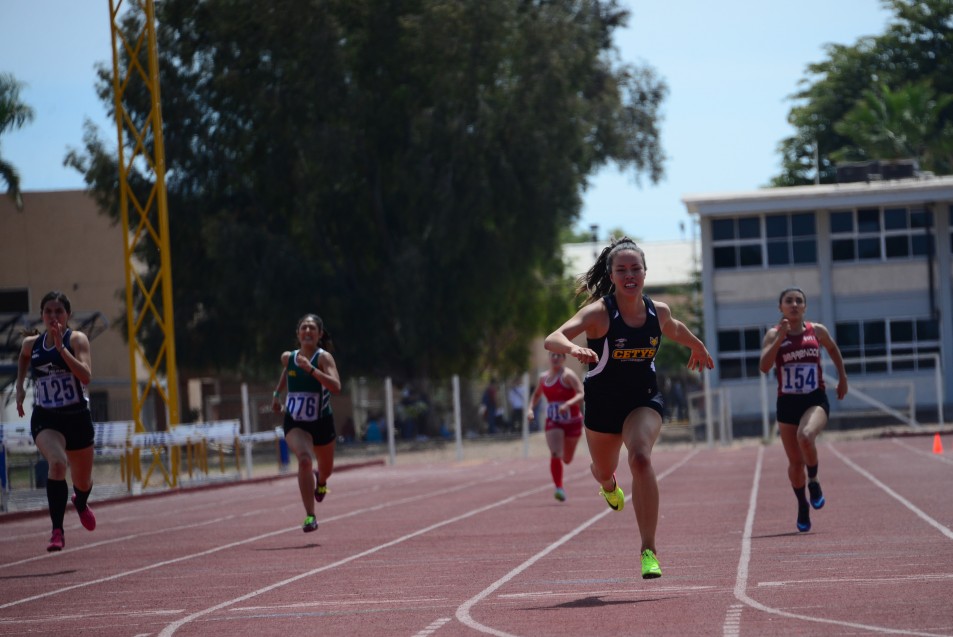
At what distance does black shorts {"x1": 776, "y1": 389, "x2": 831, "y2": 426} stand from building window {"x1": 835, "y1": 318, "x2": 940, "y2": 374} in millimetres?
33792

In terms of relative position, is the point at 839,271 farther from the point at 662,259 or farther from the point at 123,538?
the point at 662,259

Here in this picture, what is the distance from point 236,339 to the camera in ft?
155

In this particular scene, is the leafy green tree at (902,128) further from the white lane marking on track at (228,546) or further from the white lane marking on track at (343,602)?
the white lane marking on track at (343,602)

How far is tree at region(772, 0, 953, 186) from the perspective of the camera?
215 feet

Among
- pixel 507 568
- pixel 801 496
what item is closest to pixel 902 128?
pixel 801 496

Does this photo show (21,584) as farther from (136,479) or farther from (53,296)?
(136,479)

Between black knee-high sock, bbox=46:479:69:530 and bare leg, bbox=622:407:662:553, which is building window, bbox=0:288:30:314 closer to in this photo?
black knee-high sock, bbox=46:479:69:530

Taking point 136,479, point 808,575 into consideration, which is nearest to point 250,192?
point 136,479

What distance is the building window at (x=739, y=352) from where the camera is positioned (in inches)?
1839

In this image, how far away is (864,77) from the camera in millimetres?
67438

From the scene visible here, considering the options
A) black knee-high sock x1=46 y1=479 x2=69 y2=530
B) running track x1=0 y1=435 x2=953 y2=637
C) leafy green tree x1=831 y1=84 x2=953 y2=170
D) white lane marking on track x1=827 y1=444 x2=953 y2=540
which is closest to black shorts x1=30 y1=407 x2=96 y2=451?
black knee-high sock x1=46 y1=479 x2=69 y2=530

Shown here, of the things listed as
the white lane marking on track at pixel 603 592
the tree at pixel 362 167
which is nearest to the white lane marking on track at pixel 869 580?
the white lane marking on track at pixel 603 592

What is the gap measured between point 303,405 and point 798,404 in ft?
14.9

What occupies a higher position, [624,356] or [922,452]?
[624,356]
